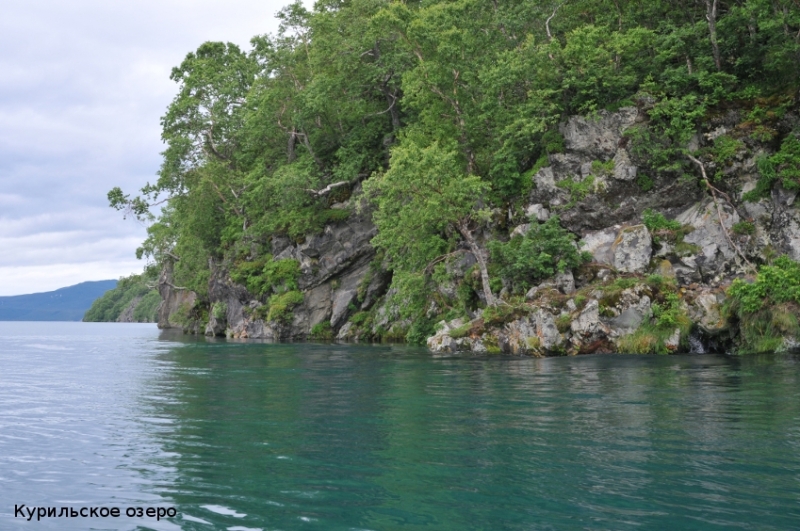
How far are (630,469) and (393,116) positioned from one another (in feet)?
142

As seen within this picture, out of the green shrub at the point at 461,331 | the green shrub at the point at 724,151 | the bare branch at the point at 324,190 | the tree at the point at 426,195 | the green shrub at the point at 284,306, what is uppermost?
the bare branch at the point at 324,190

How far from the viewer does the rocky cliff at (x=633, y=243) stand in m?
26.8

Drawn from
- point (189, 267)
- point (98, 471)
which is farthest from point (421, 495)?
point (189, 267)

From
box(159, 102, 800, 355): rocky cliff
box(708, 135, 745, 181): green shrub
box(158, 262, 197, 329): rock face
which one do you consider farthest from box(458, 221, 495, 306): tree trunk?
box(158, 262, 197, 329): rock face

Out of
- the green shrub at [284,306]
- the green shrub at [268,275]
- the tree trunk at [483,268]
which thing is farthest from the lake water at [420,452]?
the green shrub at [268,275]

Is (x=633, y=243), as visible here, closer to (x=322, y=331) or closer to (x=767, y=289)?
(x=767, y=289)

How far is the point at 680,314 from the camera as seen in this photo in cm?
2634

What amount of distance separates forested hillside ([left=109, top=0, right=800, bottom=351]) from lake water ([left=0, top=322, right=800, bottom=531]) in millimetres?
13592

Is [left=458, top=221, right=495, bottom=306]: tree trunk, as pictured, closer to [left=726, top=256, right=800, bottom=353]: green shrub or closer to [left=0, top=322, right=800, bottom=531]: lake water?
[left=726, top=256, right=800, bottom=353]: green shrub

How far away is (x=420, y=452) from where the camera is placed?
9.95 meters

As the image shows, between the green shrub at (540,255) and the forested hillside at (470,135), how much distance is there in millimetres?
99

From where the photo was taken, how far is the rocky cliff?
1054 inches

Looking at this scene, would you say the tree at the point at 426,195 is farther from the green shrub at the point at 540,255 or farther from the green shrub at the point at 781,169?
the green shrub at the point at 781,169

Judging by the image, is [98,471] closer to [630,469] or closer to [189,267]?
[630,469]
